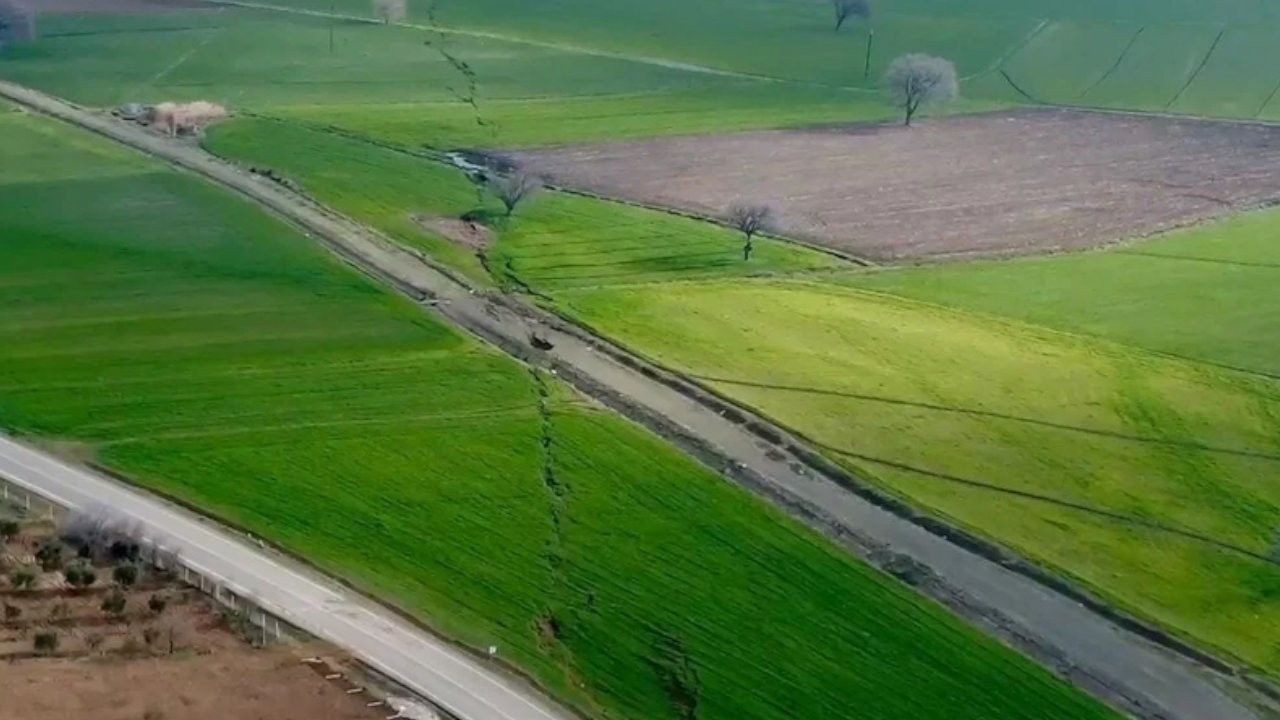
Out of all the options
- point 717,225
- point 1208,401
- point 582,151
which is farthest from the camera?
point 582,151

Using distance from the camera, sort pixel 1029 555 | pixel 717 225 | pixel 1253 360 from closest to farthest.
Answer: pixel 1029 555, pixel 1253 360, pixel 717 225

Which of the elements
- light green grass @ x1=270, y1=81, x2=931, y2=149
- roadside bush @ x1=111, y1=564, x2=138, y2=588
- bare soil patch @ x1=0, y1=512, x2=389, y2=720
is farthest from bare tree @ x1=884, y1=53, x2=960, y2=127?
bare soil patch @ x1=0, y1=512, x2=389, y2=720

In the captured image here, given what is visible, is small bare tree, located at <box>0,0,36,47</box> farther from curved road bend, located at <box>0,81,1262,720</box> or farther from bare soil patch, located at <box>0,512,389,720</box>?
bare soil patch, located at <box>0,512,389,720</box>

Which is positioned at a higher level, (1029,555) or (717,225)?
(717,225)

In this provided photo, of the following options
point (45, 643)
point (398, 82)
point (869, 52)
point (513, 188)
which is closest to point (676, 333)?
point (513, 188)

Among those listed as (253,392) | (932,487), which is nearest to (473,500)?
(253,392)

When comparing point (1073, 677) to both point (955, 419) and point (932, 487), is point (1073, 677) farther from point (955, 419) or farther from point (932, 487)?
point (955, 419)

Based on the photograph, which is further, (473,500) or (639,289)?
(639,289)
